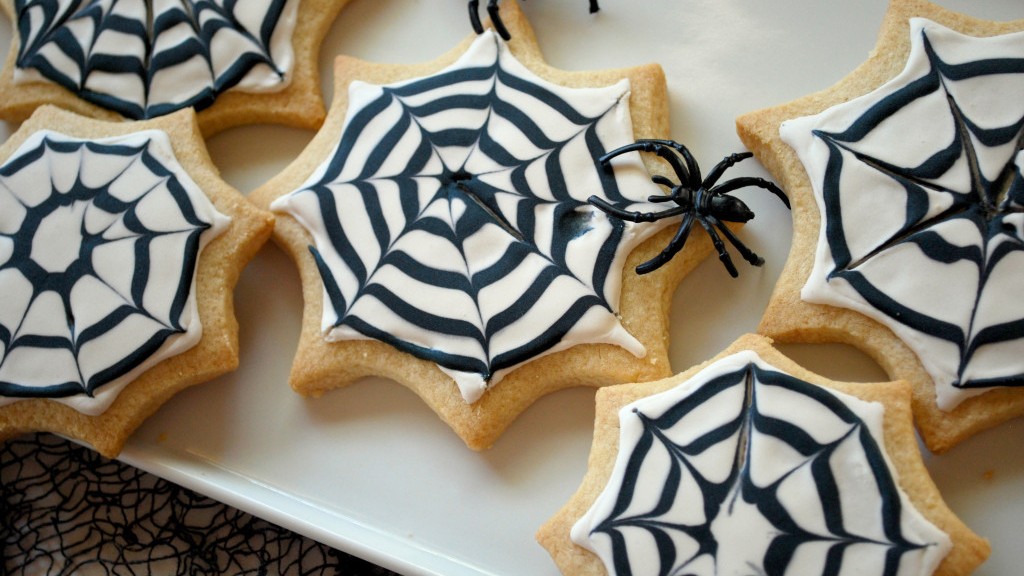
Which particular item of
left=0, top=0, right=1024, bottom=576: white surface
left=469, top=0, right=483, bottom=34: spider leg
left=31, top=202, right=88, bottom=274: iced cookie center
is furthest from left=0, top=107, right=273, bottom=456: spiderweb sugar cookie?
left=469, top=0, right=483, bottom=34: spider leg

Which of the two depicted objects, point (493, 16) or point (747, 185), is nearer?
point (747, 185)

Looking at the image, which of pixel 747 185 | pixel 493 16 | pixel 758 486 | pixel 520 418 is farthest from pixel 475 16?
pixel 758 486

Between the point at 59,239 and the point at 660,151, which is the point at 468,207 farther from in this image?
the point at 59,239

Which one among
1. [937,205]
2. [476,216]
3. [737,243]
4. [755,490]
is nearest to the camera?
[755,490]

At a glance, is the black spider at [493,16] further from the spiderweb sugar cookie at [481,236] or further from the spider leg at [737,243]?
the spider leg at [737,243]

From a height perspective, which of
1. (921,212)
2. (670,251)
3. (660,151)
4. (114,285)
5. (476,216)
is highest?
(921,212)

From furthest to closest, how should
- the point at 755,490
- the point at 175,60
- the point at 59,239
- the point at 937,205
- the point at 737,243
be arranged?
1. the point at 175,60
2. the point at 59,239
3. the point at 737,243
4. the point at 937,205
5. the point at 755,490

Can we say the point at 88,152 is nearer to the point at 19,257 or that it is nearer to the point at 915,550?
the point at 19,257
